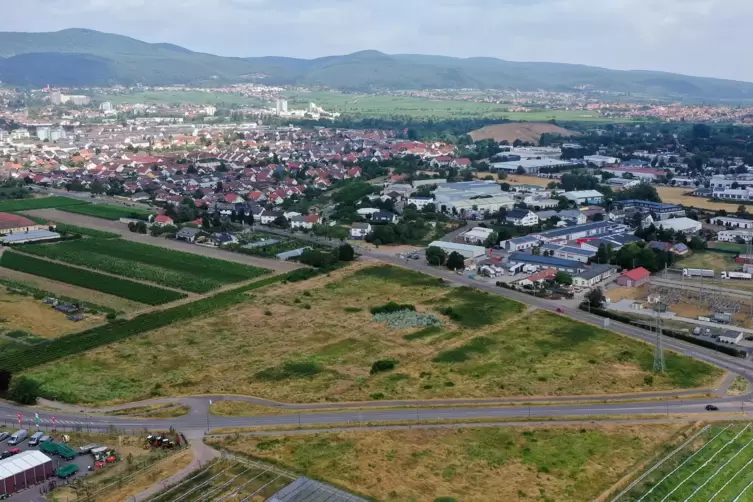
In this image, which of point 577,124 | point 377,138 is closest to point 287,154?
point 377,138

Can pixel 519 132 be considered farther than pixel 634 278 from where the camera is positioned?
Yes

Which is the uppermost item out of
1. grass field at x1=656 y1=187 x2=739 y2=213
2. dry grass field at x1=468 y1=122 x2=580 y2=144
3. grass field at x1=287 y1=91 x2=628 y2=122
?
grass field at x1=287 y1=91 x2=628 y2=122

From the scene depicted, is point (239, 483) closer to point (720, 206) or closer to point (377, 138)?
point (720, 206)

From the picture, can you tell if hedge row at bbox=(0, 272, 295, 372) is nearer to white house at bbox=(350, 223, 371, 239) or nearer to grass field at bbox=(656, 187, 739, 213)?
white house at bbox=(350, 223, 371, 239)

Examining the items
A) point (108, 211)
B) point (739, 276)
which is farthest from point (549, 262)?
point (108, 211)

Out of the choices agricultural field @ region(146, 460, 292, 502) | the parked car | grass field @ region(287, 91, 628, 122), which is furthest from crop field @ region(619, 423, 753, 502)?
grass field @ region(287, 91, 628, 122)

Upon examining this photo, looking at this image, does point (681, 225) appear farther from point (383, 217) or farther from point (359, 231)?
point (359, 231)
